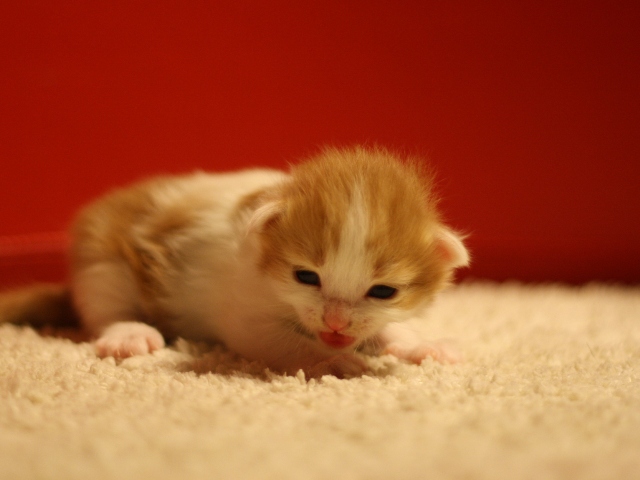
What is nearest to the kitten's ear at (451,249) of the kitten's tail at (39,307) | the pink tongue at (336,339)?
the pink tongue at (336,339)

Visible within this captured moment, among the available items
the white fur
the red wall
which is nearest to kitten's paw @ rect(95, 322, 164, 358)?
the white fur

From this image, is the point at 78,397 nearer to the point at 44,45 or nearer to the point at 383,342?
the point at 383,342

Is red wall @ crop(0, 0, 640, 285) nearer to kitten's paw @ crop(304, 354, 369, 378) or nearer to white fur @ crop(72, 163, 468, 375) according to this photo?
white fur @ crop(72, 163, 468, 375)

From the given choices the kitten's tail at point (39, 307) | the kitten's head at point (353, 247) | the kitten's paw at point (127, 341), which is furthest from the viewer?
the kitten's tail at point (39, 307)

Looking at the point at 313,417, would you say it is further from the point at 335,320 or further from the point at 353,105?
the point at 353,105

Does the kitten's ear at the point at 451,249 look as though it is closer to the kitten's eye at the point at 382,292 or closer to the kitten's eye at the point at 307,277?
the kitten's eye at the point at 382,292

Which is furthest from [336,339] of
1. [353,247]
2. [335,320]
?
[353,247]
